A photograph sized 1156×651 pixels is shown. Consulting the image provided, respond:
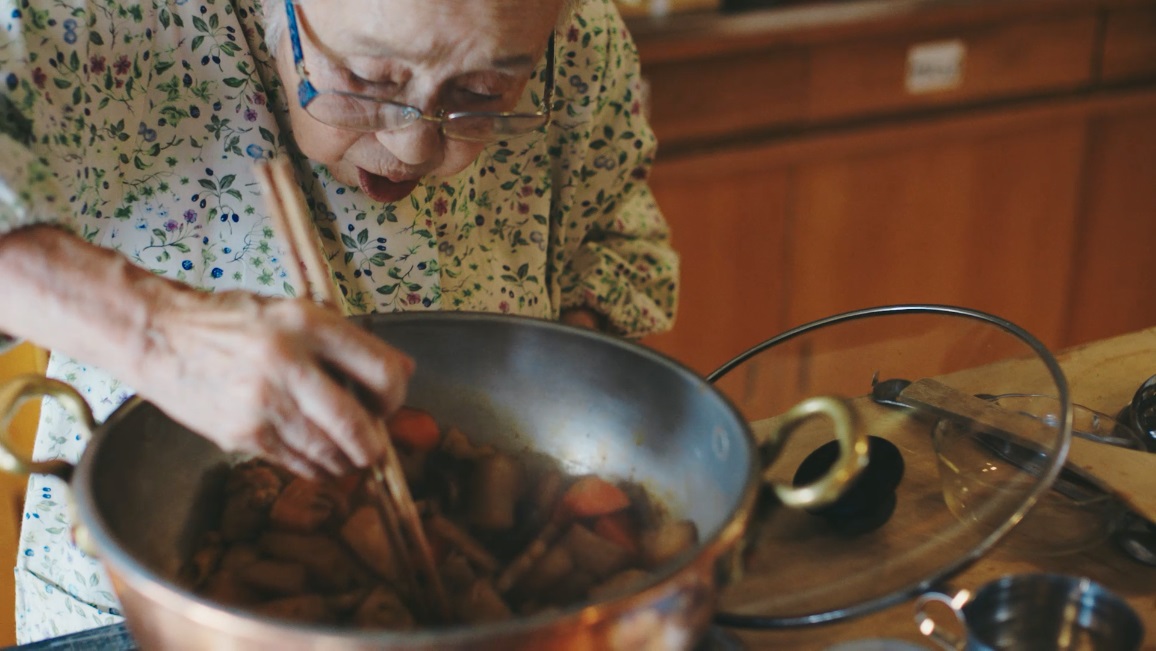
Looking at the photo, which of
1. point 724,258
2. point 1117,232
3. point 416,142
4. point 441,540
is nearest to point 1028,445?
point 441,540

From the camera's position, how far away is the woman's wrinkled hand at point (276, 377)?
710mm

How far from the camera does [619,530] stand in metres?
0.88

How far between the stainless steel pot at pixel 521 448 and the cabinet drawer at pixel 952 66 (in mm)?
1824

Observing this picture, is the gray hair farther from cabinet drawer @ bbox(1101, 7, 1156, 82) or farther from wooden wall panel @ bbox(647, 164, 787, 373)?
cabinet drawer @ bbox(1101, 7, 1156, 82)

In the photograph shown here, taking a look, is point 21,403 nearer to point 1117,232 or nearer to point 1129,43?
point 1129,43

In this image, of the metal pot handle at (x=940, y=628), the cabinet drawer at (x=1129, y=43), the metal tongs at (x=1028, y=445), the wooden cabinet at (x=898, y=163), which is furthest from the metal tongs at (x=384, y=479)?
the cabinet drawer at (x=1129, y=43)

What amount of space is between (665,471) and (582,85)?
2.18 ft

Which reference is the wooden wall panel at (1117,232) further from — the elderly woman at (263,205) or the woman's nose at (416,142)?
the woman's nose at (416,142)

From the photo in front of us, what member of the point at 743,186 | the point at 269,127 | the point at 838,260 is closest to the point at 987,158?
the point at 838,260

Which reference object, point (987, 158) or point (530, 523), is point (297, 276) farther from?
point (987, 158)

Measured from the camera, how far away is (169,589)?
2.04ft

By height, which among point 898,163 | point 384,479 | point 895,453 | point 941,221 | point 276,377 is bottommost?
point 941,221

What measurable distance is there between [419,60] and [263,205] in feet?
0.98

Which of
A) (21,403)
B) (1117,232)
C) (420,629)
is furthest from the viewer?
(1117,232)
